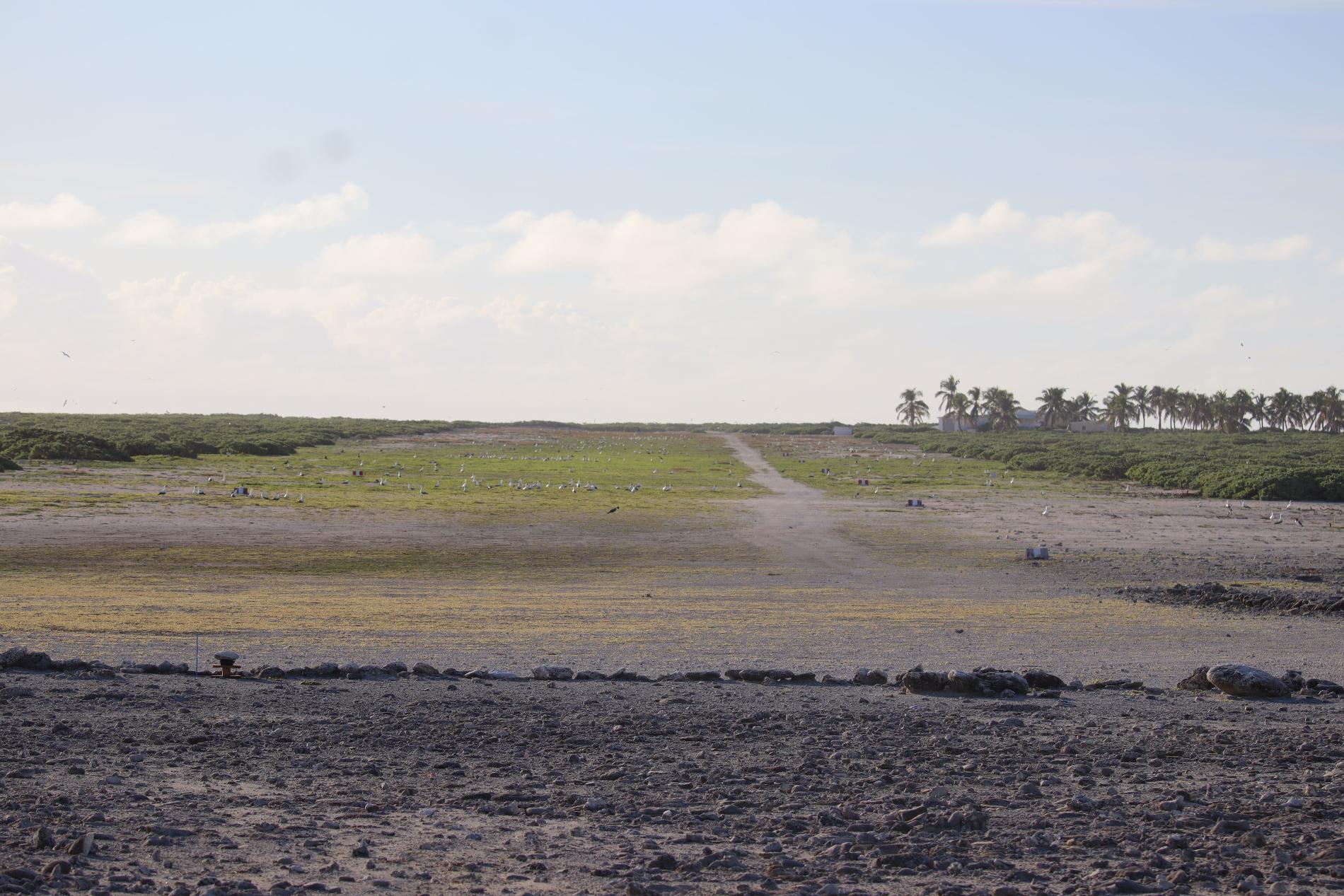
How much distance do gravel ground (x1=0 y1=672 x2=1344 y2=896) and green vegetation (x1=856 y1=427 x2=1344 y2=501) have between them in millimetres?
40669

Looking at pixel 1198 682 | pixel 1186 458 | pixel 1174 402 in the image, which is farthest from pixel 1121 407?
pixel 1198 682

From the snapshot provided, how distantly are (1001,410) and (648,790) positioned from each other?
15517 cm

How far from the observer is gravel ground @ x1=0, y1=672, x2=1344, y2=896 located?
6.98 meters

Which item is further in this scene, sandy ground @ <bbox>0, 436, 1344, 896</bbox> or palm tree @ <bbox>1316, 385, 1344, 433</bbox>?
palm tree @ <bbox>1316, 385, 1344, 433</bbox>

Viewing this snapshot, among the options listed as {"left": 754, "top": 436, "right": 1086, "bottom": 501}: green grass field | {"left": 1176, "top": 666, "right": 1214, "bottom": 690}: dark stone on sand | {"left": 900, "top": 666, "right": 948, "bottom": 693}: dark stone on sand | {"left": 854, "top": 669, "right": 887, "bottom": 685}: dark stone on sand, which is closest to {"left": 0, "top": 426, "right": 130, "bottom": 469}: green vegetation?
{"left": 754, "top": 436, "right": 1086, "bottom": 501}: green grass field

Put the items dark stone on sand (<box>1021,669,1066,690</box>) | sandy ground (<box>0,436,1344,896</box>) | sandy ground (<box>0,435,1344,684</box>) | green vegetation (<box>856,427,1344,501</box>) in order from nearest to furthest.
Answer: sandy ground (<box>0,436,1344,896</box>) < dark stone on sand (<box>1021,669,1066,690</box>) < sandy ground (<box>0,435,1344,684</box>) < green vegetation (<box>856,427,1344,501</box>)

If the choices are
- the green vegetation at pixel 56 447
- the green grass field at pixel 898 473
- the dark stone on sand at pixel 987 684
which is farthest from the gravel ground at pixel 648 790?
the green vegetation at pixel 56 447

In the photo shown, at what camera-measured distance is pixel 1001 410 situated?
15750 cm

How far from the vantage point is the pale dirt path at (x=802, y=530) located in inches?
1107

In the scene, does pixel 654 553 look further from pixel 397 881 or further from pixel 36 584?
pixel 397 881

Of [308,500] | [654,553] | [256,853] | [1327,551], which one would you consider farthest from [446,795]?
[308,500]

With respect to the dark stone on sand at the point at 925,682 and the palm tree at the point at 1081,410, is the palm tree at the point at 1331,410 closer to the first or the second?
the palm tree at the point at 1081,410

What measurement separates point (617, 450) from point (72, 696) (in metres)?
88.7

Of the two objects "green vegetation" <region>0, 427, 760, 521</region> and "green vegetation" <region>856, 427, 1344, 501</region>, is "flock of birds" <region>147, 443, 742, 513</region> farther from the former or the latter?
"green vegetation" <region>856, 427, 1344, 501</region>
